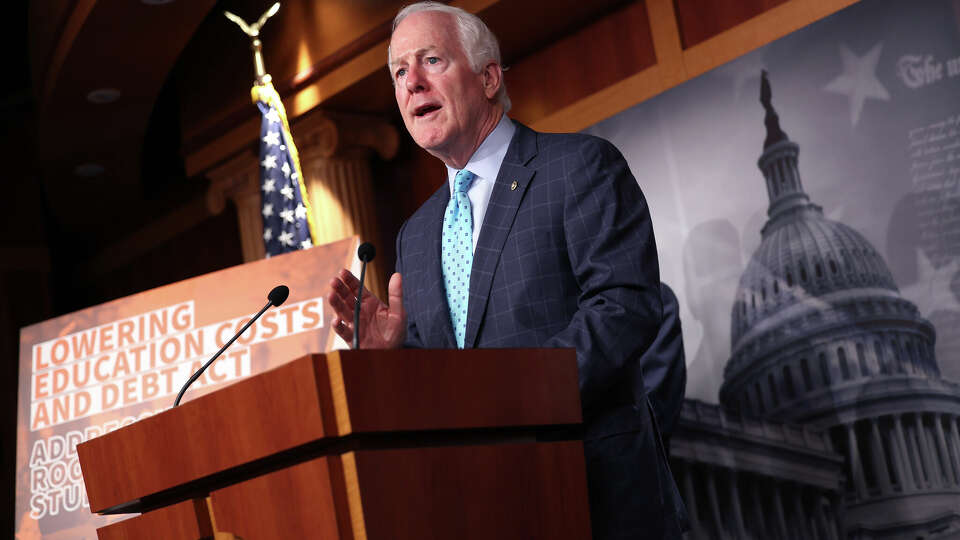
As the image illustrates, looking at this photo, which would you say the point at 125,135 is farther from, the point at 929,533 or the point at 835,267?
the point at 929,533

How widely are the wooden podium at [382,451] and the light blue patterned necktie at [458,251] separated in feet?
1.48

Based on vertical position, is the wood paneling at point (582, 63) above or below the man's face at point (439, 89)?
above

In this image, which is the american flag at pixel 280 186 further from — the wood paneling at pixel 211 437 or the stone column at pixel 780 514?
the wood paneling at pixel 211 437

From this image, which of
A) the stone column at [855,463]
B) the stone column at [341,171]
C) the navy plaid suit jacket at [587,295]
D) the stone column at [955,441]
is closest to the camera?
the navy plaid suit jacket at [587,295]

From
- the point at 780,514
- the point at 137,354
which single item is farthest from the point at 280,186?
the point at 780,514

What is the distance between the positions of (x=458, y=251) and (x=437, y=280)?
0.23 ft

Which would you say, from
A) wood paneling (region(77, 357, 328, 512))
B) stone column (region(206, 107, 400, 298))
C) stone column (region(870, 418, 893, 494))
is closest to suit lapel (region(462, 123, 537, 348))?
wood paneling (region(77, 357, 328, 512))

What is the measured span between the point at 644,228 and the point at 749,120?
2.57 metres

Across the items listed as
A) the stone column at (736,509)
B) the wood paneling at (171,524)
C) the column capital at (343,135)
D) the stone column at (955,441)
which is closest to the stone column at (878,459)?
the stone column at (955,441)

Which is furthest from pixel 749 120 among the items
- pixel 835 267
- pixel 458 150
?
pixel 458 150

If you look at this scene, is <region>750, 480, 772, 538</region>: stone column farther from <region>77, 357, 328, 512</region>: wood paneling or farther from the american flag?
<region>77, 357, 328, 512</region>: wood paneling

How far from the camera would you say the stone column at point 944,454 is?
12.0 feet

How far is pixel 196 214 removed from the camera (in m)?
8.14

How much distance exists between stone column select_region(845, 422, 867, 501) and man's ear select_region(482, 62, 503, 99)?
2.18 meters
